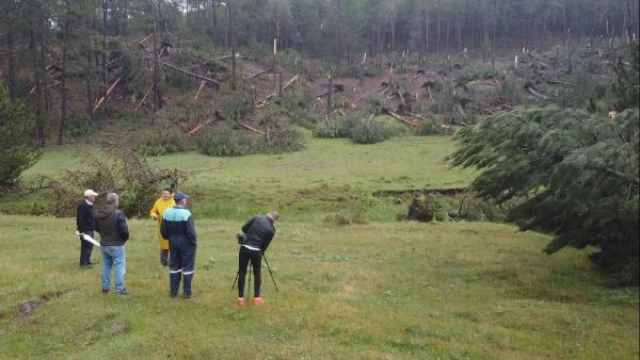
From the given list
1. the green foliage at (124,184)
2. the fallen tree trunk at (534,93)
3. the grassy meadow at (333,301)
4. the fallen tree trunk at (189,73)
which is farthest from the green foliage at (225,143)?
the fallen tree trunk at (534,93)

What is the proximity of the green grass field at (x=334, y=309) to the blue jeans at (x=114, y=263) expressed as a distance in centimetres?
26

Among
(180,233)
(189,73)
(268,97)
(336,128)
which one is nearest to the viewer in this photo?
(180,233)

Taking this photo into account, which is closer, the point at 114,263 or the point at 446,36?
the point at 114,263

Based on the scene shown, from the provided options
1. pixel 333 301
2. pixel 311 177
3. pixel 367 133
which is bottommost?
pixel 311 177

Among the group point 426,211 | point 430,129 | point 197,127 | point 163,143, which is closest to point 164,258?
point 426,211

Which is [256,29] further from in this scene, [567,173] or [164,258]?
[567,173]

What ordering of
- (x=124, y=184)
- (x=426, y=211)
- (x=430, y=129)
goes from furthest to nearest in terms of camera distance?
(x=430, y=129)
(x=124, y=184)
(x=426, y=211)

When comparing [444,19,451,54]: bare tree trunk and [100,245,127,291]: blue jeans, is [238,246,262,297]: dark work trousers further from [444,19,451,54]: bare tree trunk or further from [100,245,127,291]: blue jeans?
[444,19,451,54]: bare tree trunk

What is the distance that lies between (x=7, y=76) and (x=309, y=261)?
34.4 meters

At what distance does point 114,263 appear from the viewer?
11.1 meters

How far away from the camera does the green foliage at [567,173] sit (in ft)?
28.6

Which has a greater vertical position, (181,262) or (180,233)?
(180,233)

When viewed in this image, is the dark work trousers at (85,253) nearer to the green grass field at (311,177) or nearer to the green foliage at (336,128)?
the green grass field at (311,177)

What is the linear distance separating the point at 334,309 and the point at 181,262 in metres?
2.82
